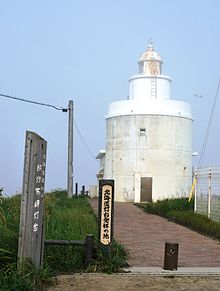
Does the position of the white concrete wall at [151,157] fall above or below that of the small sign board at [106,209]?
above

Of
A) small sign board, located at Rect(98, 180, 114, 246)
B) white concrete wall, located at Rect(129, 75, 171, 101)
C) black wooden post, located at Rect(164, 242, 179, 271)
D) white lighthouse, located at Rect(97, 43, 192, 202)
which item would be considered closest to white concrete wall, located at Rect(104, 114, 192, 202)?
white lighthouse, located at Rect(97, 43, 192, 202)

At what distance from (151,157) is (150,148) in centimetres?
58

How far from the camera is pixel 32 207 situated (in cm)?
756

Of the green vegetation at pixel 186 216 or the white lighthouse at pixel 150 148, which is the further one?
the white lighthouse at pixel 150 148

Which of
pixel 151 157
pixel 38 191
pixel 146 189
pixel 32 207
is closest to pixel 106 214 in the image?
pixel 38 191

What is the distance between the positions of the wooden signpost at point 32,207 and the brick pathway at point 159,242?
219 cm

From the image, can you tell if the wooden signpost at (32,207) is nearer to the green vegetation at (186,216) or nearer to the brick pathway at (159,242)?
the brick pathway at (159,242)

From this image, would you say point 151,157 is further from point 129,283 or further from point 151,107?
point 129,283

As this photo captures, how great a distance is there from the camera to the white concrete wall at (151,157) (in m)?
30.7

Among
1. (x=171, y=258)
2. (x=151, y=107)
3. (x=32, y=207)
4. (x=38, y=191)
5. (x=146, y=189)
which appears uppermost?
(x=151, y=107)

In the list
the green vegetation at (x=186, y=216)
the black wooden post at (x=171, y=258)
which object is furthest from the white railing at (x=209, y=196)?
the black wooden post at (x=171, y=258)

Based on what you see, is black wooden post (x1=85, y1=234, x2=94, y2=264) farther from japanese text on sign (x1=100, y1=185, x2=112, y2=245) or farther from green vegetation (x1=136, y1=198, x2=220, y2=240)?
green vegetation (x1=136, y1=198, x2=220, y2=240)

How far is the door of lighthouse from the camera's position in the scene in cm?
3072

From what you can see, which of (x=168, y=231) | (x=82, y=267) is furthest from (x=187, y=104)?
(x=82, y=267)
